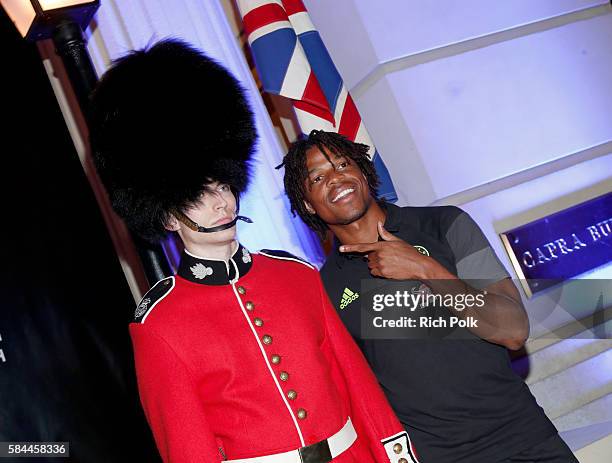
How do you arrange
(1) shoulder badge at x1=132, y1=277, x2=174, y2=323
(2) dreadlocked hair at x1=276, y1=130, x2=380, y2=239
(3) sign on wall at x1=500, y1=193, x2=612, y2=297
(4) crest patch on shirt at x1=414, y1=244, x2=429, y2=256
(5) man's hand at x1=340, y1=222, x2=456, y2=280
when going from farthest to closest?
(3) sign on wall at x1=500, y1=193, x2=612, y2=297, (2) dreadlocked hair at x1=276, y1=130, x2=380, y2=239, (4) crest patch on shirt at x1=414, y1=244, x2=429, y2=256, (5) man's hand at x1=340, y1=222, x2=456, y2=280, (1) shoulder badge at x1=132, y1=277, x2=174, y2=323

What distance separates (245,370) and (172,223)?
41 centimetres

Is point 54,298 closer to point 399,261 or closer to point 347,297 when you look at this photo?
point 347,297

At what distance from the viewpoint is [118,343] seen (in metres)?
3.14

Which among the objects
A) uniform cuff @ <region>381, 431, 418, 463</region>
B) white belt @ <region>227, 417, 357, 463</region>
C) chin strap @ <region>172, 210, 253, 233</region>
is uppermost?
chin strap @ <region>172, 210, 253, 233</region>

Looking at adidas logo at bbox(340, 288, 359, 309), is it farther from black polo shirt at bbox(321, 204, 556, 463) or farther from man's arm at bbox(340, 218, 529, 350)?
man's arm at bbox(340, 218, 529, 350)

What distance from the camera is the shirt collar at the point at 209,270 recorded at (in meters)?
1.87

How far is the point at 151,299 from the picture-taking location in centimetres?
184

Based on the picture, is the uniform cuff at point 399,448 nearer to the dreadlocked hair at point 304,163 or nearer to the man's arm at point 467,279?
the man's arm at point 467,279

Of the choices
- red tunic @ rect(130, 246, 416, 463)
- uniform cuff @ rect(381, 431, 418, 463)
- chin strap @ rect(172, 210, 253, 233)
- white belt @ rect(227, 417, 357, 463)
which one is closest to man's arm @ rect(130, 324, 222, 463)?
red tunic @ rect(130, 246, 416, 463)

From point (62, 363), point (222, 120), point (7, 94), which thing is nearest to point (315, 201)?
point (222, 120)

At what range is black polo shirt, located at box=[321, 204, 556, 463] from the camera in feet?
6.21

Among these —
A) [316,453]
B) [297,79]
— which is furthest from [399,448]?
[297,79]

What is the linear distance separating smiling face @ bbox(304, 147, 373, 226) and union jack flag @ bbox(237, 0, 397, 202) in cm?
64

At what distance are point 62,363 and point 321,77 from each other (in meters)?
1.46
